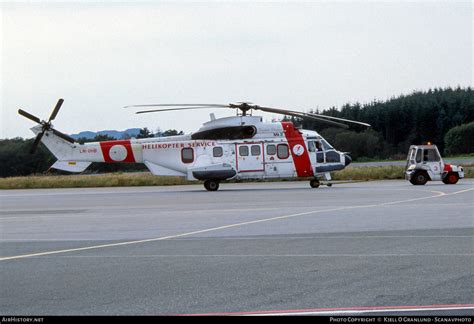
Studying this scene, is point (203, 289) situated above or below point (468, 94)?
below

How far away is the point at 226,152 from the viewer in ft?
122

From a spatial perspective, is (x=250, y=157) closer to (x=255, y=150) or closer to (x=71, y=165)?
(x=255, y=150)

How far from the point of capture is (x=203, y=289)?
9.84 metres

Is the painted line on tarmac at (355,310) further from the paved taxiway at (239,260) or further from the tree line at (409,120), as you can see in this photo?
the tree line at (409,120)

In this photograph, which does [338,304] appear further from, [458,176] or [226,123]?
[458,176]

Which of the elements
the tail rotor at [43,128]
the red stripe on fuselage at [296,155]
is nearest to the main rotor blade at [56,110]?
the tail rotor at [43,128]

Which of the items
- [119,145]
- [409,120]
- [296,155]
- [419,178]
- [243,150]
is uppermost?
[409,120]

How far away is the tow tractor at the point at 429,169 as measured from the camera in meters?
37.7

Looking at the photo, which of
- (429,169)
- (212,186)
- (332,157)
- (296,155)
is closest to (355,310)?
(296,155)

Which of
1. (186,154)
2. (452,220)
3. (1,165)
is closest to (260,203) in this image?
(452,220)

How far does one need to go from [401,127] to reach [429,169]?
2827 inches

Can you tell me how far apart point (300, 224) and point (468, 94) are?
98.7 metres

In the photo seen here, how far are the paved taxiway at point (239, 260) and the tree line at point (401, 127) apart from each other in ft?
201

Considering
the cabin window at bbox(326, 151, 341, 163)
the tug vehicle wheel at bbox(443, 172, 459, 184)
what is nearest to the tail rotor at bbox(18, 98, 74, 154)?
the cabin window at bbox(326, 151, 341, 163)
